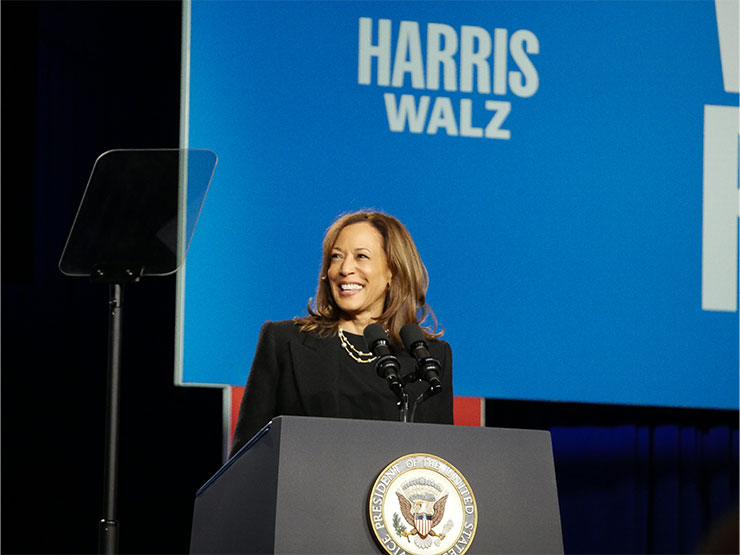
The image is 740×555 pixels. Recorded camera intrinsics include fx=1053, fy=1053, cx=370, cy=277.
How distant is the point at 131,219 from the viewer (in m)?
2.66

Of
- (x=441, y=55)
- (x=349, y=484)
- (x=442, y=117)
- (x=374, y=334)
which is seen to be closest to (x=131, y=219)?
(x=374, y=334)

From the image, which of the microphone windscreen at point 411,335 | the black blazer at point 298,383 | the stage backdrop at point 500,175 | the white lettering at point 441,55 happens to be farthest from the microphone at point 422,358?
the white lettering at point 441,55

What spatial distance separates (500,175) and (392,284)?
1153mm

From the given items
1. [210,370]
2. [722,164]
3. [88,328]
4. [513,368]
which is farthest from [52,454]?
[722,164]

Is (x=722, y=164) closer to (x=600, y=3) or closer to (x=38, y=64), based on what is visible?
(x=600, y=3)

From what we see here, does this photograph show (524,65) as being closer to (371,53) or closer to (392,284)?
(371,53)

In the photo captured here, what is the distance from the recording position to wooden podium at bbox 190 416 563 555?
5.50ft

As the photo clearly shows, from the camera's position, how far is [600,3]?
383 centimetres

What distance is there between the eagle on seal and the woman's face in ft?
2.91

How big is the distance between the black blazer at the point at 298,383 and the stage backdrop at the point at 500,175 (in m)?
0.75

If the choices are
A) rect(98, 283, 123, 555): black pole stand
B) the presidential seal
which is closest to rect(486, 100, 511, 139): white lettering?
rect(98, 283, 123, 555): black pole stand

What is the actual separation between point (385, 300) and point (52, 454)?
1708 mm

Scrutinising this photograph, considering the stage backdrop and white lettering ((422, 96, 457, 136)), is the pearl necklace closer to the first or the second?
the stage backdrop

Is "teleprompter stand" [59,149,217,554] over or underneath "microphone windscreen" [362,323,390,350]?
over
